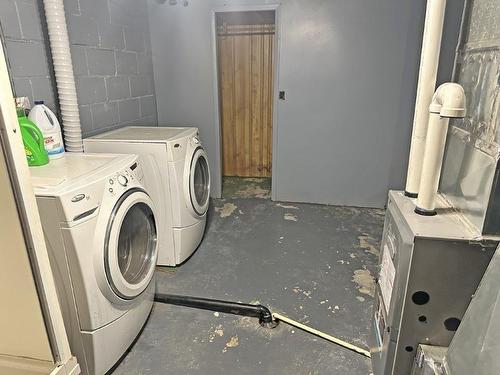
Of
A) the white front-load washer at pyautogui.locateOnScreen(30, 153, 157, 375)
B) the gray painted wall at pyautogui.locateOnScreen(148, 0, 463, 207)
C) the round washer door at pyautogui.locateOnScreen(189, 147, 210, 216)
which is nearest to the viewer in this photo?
the white front-load washer at pyautogui.locateOnScreen(30, 153, 157, 375)

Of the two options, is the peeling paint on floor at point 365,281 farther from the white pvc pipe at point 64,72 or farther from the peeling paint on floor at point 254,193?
the white pvc pipe at point 64,72

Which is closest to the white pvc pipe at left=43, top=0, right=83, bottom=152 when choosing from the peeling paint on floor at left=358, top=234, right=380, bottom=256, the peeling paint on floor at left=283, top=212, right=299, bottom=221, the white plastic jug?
the white plastic jug

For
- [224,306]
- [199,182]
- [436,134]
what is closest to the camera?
[436,134]

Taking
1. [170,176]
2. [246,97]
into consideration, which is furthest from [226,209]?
[246,97]

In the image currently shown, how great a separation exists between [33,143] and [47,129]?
23 cm

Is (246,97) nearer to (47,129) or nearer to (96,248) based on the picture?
(47,129)

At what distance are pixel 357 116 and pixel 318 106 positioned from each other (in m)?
0.36

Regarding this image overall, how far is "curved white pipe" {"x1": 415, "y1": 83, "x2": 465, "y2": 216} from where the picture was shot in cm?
101

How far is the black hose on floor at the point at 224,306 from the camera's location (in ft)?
5.81

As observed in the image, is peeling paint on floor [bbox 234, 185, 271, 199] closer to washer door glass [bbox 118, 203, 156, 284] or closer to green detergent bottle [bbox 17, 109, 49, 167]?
washer door glass [bbox 118, 203, 156, 284]

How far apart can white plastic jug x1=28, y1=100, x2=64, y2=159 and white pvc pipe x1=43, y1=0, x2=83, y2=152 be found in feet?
0.60

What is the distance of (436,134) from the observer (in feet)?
3.56

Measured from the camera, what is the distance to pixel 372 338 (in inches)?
59.1

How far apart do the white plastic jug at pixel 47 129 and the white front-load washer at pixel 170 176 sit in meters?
0.32
